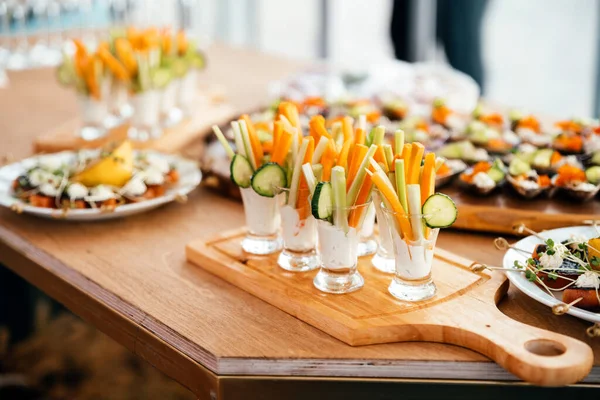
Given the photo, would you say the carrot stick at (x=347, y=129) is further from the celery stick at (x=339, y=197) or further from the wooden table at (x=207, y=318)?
the wooden table at (x=207, y=318)

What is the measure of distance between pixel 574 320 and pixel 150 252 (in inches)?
38.1

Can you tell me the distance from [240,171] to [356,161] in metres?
0.30

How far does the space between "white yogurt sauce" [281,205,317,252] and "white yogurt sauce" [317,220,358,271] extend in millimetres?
88

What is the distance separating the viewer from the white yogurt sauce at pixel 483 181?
1933 millimetres

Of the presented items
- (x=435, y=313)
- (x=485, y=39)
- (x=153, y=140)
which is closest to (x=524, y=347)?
(x=435, y=313)

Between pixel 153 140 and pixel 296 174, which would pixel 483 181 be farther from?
pixel 153 140

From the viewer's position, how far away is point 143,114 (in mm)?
2566

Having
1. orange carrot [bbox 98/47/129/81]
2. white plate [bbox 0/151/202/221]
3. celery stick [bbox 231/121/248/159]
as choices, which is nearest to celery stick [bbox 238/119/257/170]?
celery stick [bbox 231/121/248/159]

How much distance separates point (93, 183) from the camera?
202cm

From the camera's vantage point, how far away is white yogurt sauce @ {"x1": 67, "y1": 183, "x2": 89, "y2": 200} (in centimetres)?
197

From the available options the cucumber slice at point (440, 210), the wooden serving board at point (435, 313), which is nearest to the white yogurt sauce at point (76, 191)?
the wooden serving board at point (435, 313)

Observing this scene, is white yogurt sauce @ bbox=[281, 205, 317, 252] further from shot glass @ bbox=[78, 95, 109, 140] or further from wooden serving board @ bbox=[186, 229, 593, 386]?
shot glass @ bbox=[78, 95, 109, 140]

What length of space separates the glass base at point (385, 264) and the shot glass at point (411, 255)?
0.30 feet

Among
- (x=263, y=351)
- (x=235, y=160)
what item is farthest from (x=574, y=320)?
(x=235, y=160)
